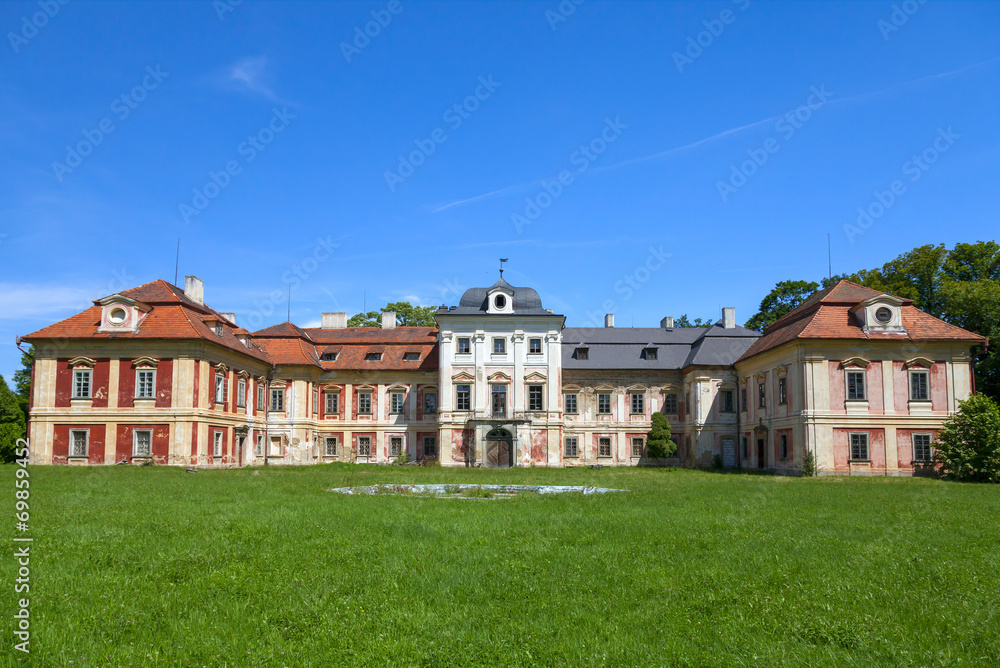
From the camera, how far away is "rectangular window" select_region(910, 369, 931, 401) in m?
32.3

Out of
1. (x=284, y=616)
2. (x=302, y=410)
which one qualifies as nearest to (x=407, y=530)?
(x=284, y=616)

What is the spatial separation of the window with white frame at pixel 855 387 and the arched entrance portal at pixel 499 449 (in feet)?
54.6

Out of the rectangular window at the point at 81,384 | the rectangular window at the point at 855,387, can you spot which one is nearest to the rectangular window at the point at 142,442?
the rectangular window at the point at 81,384

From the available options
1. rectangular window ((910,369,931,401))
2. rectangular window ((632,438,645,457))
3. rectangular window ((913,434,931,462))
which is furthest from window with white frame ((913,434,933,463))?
rectangular window ((632,438,645,457))

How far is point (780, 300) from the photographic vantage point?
54.8m

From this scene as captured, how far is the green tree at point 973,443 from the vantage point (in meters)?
28.4

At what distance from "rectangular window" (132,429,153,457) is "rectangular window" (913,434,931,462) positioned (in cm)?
3306

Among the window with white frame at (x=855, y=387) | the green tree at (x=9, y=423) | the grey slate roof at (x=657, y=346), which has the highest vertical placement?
the grey slate roof at (x=657, y=346)

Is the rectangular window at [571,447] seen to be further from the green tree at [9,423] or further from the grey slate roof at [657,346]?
the green tree at [9,423]

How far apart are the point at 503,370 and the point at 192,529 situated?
1158 inches

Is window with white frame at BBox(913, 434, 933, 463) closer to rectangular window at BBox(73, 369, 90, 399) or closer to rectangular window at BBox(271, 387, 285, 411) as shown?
rectangular window at BBox(271, 387, 285, 411)

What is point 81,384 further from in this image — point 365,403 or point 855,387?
point 855,387

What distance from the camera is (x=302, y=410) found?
136ft

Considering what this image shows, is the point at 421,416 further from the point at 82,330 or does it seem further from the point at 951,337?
the point at 951,337
